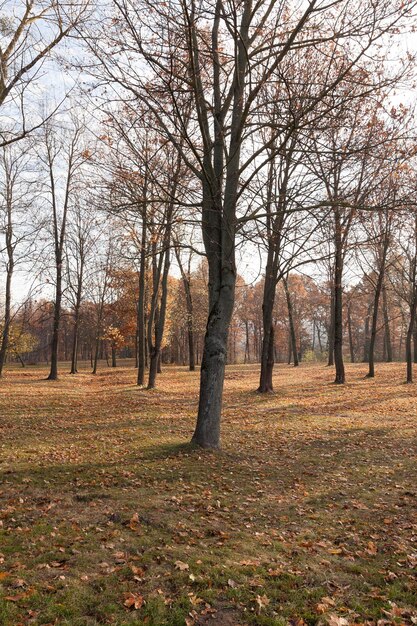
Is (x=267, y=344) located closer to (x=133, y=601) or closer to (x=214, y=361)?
(x=214, y=361)

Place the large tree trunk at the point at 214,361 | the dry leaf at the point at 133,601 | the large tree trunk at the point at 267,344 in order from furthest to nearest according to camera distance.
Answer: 1. the large tree trunk at the point at 267,344
2. the large tree trunk at the point at 214,361
3. the dry leaf at the point at 133,601

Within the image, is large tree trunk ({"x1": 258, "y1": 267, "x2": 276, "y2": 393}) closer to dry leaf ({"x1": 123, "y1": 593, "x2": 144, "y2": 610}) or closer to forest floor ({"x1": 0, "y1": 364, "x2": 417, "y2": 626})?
forest floor ({"x1": 0, "y1": 364, "x2": 417, "y2": 626})

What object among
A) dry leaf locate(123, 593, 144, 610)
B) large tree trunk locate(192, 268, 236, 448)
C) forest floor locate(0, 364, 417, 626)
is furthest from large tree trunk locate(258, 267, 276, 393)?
dry leaf locate(123, 593, 144, 610)

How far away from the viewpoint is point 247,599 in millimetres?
3975

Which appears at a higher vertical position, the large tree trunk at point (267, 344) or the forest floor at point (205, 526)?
the large tree trunk at point (267, 344)

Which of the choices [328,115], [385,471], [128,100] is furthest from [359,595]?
[128,100]

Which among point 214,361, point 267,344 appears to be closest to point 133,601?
point 214,361

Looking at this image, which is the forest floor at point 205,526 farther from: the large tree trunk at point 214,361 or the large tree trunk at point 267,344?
the large tree trunk at point 267,344

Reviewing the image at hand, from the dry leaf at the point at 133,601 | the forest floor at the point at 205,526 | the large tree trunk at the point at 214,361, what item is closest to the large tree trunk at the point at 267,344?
the forest floor at the point at 205,526

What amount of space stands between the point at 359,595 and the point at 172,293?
3660 centimetres

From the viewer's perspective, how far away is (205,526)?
5.52m

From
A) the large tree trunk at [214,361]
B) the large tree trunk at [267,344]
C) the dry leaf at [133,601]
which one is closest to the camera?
the dry leaf at [133,601]

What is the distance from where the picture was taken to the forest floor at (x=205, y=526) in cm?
384

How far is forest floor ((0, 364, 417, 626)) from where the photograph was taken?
3.84m
